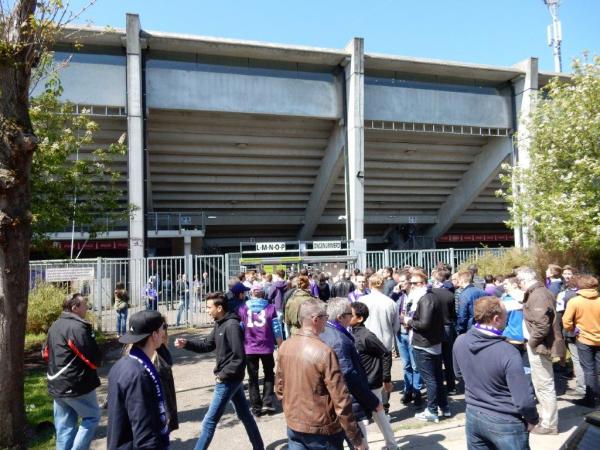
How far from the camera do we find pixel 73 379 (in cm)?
398

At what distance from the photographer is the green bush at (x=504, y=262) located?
12.6m

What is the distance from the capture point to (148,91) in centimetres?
1736

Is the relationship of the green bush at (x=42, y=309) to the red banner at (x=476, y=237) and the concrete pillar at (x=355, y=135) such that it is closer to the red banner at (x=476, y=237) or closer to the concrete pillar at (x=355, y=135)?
the concrete pillar at (x=355, y=135)

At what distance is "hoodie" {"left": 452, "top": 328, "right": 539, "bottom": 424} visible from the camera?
2.85m

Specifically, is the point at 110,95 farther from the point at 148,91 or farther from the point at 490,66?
the point at 490,66

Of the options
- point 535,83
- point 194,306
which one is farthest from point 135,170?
point 535,83

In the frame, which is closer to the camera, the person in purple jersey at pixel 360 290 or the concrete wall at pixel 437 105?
the person in purple jersey at pixel 360 290

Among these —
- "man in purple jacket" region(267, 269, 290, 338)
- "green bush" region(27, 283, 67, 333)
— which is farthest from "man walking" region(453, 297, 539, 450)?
"green bush" region(27, 283, 67, 333)

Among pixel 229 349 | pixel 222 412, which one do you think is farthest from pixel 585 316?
pixel 222 412

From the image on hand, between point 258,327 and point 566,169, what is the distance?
1049cm

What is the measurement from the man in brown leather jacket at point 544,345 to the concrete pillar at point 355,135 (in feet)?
44.0

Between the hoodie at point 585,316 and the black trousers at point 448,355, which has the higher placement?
the hoodie at point 585,316

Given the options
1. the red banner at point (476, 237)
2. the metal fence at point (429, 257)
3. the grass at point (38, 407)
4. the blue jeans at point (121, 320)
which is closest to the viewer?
the grass at point (38, 407)

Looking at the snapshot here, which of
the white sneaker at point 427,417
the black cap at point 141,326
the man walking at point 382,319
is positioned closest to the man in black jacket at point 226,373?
the black cap at point 141,326
